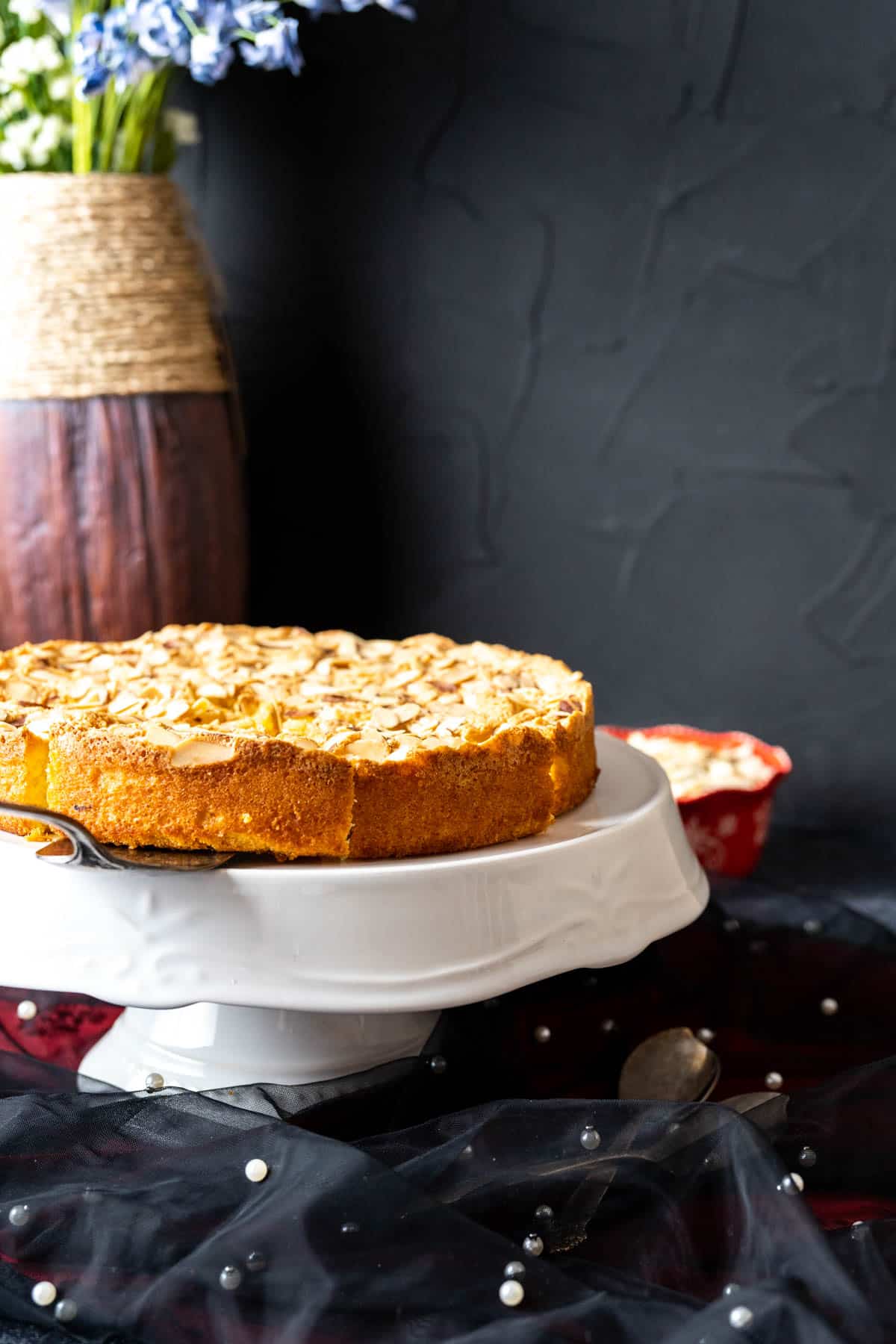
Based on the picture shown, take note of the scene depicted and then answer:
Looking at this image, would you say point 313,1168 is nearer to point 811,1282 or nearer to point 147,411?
point 811,1282

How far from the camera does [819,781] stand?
1.99 m

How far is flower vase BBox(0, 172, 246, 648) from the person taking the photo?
1598 mm

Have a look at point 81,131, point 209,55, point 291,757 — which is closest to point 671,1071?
point 291,757

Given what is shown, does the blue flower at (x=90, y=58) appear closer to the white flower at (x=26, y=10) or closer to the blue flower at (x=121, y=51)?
the blue flower at (x=121, y=51)

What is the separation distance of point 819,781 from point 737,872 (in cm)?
45

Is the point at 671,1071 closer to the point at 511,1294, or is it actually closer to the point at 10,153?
the point at 511,1294

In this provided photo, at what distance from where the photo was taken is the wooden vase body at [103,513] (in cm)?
162

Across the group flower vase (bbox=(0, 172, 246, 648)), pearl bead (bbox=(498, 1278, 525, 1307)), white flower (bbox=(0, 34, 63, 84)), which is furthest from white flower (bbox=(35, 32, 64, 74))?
pearl bead (bbox=(498, 1278, 525, 1307))

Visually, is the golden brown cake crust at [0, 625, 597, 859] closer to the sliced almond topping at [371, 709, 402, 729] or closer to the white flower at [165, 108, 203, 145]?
the sliced almond topping at [371, 709, 402, 729]

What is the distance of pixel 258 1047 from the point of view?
1.03 m

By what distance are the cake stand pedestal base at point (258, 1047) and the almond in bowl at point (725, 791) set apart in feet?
1.83

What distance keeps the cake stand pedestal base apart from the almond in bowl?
559 mm

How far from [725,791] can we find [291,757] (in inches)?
29.8

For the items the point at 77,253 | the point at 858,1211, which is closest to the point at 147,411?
the point at 77,253
